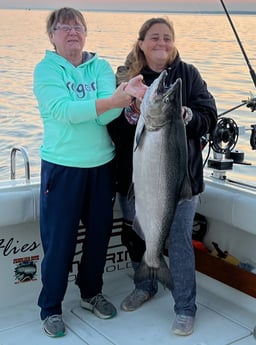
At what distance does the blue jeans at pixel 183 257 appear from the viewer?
2781mm

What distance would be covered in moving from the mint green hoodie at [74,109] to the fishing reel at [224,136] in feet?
2.54

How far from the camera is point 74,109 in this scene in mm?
2416

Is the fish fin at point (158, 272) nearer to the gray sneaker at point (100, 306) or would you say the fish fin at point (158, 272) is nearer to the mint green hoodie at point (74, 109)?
the gray sneaker at point (100, 306)

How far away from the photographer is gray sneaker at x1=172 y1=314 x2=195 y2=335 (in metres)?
2.84

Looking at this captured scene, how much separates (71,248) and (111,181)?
15.6 inches

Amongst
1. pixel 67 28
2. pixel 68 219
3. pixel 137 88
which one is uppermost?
pixel 67 28

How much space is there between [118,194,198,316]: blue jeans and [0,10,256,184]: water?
1641mm

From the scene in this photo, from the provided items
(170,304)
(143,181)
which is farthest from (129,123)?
(170,304)

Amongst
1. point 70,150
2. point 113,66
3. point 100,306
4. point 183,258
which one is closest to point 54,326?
point 100,306

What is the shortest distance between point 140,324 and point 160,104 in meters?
1.36

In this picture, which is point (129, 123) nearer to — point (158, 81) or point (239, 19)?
point (158, 81)

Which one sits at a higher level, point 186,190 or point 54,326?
point 186,190

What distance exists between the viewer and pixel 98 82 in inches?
105

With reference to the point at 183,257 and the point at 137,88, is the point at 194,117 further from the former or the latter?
the point at 183,257
